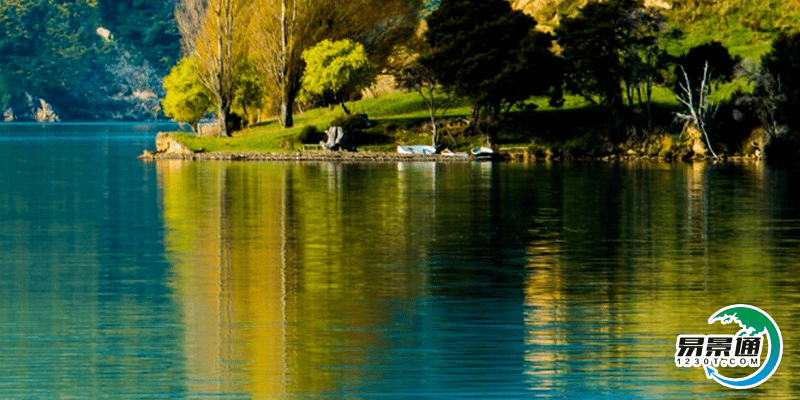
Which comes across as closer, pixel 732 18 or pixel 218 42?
pixel 218 42

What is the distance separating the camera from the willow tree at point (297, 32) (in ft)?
329

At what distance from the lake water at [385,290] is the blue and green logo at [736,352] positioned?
24cm

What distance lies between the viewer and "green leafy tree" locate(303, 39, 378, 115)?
97188 millimetres

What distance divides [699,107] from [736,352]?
67289 mm

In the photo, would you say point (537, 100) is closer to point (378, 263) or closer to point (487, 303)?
point (378, 263)

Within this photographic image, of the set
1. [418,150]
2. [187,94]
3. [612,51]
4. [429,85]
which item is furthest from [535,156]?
[187,94]

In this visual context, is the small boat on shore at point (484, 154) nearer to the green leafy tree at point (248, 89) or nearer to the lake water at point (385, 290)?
the green leafy tree at point (248, 89)

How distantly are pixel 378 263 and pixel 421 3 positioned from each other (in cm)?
8762

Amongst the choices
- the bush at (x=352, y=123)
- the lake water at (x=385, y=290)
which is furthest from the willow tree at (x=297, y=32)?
the lake water at (x=385, y=290)

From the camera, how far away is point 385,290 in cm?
2880

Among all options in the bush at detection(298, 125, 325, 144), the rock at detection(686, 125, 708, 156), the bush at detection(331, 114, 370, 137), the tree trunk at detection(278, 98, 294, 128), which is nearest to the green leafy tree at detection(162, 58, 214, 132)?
the tree trunk at detection(278, 98, 294, 128)

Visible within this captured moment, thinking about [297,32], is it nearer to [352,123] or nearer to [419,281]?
[352,123]

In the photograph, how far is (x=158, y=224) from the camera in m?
44.0

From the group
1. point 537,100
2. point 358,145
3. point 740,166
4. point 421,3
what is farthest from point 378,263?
point 421,3
